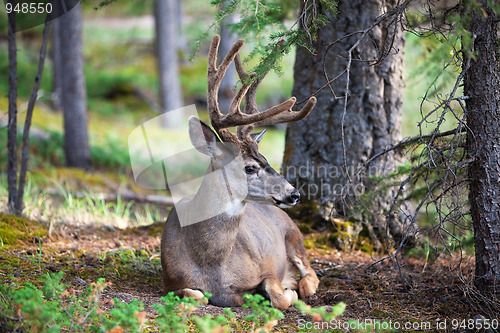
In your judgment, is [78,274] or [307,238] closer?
[78,274]

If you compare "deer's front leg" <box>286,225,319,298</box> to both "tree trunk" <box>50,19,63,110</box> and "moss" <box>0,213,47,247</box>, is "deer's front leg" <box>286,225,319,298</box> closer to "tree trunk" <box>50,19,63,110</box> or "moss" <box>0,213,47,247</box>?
"moss" <box>0,213,47,247</box>

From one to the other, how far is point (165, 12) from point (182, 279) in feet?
50.1

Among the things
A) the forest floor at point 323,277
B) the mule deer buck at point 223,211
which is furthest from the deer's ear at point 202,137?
the forest floor at point 323,277

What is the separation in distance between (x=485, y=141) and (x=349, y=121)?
6.89ft

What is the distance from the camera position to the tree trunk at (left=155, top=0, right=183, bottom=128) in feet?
60.4

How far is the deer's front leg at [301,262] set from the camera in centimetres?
→ 531

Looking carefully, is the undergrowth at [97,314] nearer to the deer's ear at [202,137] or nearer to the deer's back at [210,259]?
the deer's back at [210,259]

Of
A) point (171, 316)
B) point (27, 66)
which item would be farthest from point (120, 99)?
point (171, 316)

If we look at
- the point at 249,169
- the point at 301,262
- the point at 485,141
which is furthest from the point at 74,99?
the point at 485,141

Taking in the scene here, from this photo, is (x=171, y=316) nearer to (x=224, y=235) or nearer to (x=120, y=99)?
(x=224, y=235)

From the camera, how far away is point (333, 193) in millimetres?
6480

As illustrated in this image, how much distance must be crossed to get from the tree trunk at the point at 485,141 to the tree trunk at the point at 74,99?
8.68 m

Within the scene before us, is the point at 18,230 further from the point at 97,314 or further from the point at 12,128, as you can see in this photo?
the point at 97,314

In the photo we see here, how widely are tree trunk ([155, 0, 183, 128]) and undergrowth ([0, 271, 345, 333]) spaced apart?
50.7 ft
